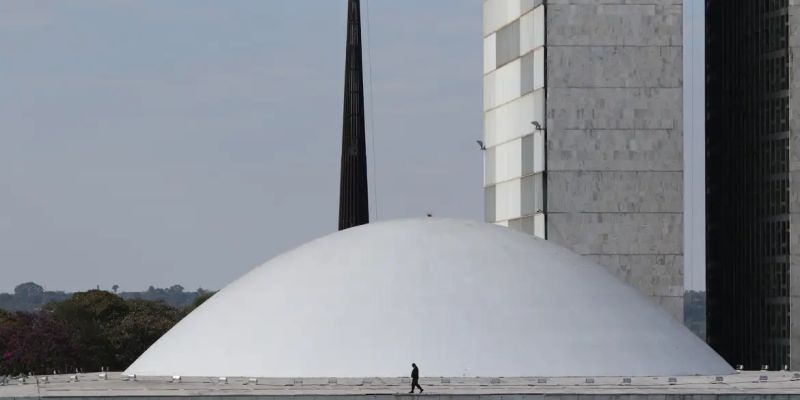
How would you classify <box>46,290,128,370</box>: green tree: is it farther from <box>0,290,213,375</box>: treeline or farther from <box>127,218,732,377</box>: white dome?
<box>127,218,732,377</box>: white dome

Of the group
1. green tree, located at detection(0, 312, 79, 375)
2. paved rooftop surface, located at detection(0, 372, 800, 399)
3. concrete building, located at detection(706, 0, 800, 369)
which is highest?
concrete building, located at detection(706, 0, 800, 369)

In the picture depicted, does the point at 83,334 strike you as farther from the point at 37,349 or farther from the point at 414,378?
the point at 414,378

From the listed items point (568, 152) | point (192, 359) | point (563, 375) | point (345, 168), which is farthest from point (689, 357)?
point (345, 168)

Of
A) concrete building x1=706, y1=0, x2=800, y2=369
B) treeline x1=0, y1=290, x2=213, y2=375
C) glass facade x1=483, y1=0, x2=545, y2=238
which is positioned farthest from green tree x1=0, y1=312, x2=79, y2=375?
concrete building x1=706, y1=0, x2=800, y2=369

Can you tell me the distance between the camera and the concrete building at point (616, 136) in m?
136

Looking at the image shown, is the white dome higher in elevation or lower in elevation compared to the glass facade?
lower

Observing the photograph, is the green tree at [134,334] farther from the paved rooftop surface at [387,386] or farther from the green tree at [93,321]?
the paved rooftop surface at [387,386]

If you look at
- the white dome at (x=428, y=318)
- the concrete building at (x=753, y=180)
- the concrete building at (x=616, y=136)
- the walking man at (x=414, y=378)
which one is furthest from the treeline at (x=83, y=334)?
the walking man at (x=414, y=378)

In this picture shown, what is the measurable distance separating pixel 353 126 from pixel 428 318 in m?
98.9

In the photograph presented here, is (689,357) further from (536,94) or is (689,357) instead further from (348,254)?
(536,94)

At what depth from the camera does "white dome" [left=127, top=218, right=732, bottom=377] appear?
8969 centimetres

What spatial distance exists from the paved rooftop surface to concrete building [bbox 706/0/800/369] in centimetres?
4929

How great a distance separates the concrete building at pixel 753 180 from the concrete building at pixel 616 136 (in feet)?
29.9

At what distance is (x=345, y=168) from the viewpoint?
188500 millimetres
